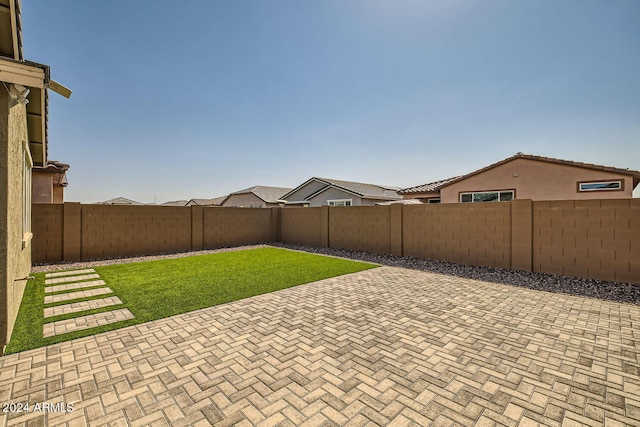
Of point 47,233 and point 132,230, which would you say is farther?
point 132,230

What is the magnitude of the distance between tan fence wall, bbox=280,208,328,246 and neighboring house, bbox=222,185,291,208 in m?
12.6

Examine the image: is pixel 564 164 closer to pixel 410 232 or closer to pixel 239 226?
pixel 410 232

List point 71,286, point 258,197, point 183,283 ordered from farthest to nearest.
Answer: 1. point 258,197
2. point 183,283
3. point 71,286

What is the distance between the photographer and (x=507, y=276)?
768 cm

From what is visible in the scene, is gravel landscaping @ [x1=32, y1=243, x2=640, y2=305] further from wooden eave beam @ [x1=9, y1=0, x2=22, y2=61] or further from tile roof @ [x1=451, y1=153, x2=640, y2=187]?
tile roof @ [x1=451, y1=153, x2=640, y2=187]

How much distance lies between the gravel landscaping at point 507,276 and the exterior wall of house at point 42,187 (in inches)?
230

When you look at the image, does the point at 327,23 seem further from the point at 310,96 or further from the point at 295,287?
the point at 295,287

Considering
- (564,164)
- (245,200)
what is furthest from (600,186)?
(245,200)

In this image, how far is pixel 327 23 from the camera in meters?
10.2

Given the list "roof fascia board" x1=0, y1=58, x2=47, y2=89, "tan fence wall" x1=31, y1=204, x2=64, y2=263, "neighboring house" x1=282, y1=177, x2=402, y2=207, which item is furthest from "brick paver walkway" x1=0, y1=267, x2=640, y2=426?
"neighboring house" x1=282, y1=177, x2=402, y2=207

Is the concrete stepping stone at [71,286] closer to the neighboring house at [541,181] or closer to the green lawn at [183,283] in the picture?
the green lawn at [183,283]

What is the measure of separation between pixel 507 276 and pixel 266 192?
28.7 m

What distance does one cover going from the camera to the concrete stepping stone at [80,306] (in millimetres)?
4848

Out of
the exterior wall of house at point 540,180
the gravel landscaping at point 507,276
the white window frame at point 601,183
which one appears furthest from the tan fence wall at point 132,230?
the white window frame at point 601,183
